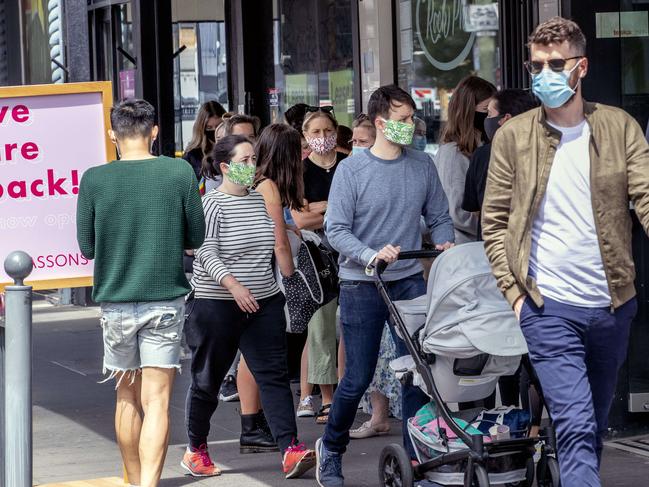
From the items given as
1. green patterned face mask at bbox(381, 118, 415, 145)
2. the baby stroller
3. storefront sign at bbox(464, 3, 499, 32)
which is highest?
storefront sign at bbox(464, 3, 499, 32)

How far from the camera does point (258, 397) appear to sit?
779 cm

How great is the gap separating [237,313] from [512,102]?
1.70 meters

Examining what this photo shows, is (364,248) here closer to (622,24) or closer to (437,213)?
(437,213)

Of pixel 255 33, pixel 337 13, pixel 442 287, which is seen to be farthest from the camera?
pixel 255 33

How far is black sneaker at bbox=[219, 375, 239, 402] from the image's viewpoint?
9.46 metres

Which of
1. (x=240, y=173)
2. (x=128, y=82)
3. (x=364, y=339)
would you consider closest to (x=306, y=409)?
(x=240, y=173)

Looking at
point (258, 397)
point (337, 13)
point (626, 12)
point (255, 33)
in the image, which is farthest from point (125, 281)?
point (255, 33)

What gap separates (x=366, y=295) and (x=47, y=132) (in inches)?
71.2

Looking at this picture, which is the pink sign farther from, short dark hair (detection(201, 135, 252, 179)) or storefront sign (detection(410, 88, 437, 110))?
storefront sign (detection(410, 88, 437, 110))

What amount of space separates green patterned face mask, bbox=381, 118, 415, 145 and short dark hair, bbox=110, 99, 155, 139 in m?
1.08

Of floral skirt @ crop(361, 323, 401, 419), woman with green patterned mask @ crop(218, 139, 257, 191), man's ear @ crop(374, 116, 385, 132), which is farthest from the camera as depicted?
floral skirt @ crop(361, 323, 401, 419)

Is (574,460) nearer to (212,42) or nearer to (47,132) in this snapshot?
(47,132)

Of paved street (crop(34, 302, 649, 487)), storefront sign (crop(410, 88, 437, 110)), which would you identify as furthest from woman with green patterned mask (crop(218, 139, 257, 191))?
storefront sign (crop(410, 88, 437, 110))

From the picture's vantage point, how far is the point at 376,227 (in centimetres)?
657
